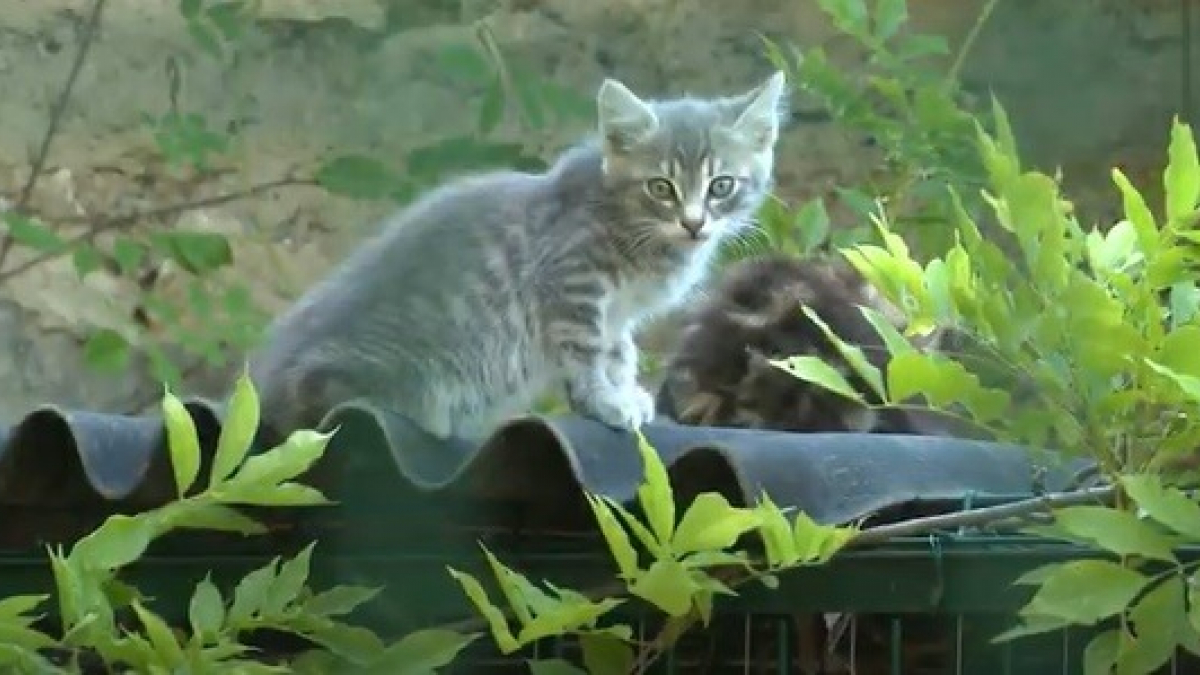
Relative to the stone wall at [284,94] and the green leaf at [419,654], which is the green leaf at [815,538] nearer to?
the green leaf at [419,654]

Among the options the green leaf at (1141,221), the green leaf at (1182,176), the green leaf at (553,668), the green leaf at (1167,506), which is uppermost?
the green leaf at (1182,176)

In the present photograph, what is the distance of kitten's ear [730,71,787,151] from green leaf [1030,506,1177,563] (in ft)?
2.39

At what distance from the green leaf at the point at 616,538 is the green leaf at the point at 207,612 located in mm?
158

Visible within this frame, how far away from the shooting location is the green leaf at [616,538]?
30.3 inches

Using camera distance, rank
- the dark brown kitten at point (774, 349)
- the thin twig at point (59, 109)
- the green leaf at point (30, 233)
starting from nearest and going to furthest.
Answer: the dark brown kitten at point (774, 349)
the green leaf at point (30, 233)
the thin twig at point (59, 109)

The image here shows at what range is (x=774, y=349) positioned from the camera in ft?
3.91

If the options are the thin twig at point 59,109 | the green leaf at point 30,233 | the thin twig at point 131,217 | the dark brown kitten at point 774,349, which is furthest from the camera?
the thin twig at point 59,109

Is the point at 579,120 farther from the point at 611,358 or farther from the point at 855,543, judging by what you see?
the point at 855,543

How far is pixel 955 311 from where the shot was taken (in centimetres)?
85

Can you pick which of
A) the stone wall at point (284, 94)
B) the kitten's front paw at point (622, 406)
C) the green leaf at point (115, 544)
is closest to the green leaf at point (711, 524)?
the green leaf at point (115, 544)

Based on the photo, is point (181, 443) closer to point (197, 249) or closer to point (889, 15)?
point (197, 249)

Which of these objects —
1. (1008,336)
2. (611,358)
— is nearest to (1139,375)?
(1008,336)

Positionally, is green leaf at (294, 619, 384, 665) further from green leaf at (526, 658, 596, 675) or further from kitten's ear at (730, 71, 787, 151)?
kitten's ear at (730, 71, 787, 151)

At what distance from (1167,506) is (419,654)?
305 millimetres
